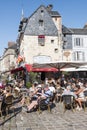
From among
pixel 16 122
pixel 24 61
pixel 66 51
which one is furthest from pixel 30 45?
pixel 16 122

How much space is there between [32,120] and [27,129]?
153cm

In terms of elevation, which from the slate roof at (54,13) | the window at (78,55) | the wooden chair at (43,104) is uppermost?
the slate roof at (54,13)

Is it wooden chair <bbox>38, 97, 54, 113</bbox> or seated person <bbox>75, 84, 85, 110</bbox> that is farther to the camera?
seated person <bbox>75, 84, 85, 110</bbox>

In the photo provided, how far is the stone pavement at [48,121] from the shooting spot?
28.4 feet

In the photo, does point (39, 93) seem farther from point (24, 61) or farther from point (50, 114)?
point (24, 61)

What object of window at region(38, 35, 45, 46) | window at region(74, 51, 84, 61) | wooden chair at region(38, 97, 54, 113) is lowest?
wooden chair at region(38, 97, 54, 113)

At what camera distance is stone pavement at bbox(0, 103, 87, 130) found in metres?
8.65

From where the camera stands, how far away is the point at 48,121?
9.65m

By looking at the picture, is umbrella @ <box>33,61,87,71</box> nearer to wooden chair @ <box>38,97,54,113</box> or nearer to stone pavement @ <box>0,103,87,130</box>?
wooden chair @ <box>38,97,54,113</box>

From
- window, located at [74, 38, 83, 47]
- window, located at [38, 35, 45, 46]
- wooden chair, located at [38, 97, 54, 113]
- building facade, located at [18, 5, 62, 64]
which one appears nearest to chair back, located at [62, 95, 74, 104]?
wooden chair, located at [38, 97, 54, 113]

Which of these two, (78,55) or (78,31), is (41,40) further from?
(78,31)

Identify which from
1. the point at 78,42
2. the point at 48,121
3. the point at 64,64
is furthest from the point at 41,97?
the point at 78,42

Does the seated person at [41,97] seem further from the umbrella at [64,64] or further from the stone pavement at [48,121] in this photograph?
the umbrella at [64,64]

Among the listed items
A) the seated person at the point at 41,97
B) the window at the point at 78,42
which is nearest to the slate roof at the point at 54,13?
the window at the point at 78,42
